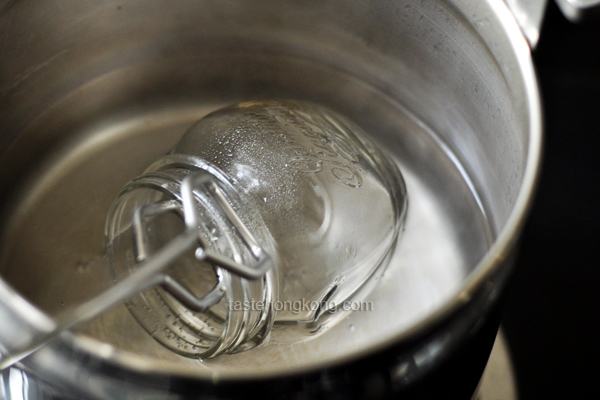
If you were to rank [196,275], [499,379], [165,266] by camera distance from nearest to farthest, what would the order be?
[165,266], [196,275], [499,379]

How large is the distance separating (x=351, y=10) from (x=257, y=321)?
10.7 inches

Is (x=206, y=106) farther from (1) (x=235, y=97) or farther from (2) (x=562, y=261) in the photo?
(2) (x=562, y=261)

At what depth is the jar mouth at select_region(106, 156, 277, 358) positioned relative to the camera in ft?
1.32

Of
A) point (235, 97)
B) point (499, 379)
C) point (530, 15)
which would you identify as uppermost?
point (235, 97)

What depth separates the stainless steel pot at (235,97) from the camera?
1.46 ft

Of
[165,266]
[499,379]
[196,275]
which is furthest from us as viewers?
[499,379]

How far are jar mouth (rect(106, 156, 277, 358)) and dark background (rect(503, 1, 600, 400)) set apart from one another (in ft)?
0.98

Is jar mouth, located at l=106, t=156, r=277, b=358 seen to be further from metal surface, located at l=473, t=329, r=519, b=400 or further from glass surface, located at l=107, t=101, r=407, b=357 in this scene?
metal surface, located at l=473, t=329, r=519, b=400

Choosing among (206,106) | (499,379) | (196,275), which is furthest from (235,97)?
(499,379)

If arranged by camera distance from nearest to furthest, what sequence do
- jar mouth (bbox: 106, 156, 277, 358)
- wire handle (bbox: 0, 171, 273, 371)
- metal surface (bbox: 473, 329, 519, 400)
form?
1. wire handle (bbox: 0, 171, 273, 371)
2. jar mouth (bbox: 106, 156, 277, 358)
3. metal surface (bbox: 473, 329, 519, 400)

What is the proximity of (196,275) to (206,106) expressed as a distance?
19 centimetres

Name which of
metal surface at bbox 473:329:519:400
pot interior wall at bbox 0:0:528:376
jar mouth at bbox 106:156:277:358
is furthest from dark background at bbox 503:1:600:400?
jar mouth at bbox 106:156:277:358

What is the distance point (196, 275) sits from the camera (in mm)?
454

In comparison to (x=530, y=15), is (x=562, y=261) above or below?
below
